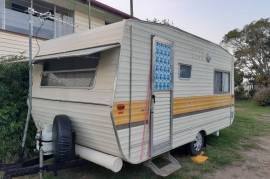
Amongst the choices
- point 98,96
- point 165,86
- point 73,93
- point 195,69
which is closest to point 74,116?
point 73,93

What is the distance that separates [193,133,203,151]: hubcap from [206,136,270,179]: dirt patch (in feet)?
2.95

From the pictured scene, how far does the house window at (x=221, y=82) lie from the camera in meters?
7.16

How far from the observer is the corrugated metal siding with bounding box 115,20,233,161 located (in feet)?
12.9

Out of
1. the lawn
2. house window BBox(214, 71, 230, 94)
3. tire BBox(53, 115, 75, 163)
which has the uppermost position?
house window BBox(214, 71, 230, 94)

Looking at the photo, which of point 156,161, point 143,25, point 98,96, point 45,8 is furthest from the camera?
point 45,8

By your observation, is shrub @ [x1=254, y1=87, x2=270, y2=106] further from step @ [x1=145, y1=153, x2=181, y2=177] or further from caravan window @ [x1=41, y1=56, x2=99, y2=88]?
caravan window @ [x1=41, y1=56, x2=99, y2=88]

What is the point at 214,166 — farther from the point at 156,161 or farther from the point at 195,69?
the point at 195,69

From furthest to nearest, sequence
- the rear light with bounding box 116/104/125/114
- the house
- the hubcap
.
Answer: the house < the hubcap < the rear light with bounding box 116/104/125/114

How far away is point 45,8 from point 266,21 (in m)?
24.1

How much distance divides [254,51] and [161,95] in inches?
1017

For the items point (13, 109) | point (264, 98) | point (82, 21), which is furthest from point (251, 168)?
point (264, 98)

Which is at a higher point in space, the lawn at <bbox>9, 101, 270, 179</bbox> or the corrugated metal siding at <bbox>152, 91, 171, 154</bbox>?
the corrugated metal siding at <bbox>152, 91, 171, 154</bbox>

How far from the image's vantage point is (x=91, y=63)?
170 inches

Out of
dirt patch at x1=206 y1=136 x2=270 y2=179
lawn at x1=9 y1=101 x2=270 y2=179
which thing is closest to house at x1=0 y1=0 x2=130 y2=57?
lawn at x1=9 y1=101 x2=270 y2=179
